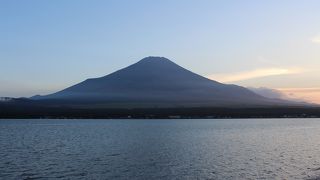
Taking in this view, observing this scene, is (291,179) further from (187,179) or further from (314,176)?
(187,179)

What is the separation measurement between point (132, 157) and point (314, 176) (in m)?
15.9

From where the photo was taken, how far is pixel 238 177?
30.2 metres

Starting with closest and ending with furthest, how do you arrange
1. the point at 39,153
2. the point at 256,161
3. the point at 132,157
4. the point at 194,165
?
1. the point at 194,165
2. the point at 256,161
3. the point at 132,157
4. the point at 39,153

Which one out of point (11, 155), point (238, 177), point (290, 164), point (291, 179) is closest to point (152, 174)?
point (238, 177)

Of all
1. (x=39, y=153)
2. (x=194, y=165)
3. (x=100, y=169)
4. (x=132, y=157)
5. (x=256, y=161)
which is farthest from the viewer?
(x=39, y=153)

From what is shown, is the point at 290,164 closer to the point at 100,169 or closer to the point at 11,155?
the point at 100,169

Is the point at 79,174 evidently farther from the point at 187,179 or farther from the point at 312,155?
the point at 312,155

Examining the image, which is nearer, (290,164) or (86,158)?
(290,164)

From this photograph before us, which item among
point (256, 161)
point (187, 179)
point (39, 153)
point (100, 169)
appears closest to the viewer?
point (187, 179)

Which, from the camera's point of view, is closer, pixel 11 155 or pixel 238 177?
pixel 238 177

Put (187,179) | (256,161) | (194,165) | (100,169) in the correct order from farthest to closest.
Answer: (256,161)
(194,165)
(100,169)
(187,179)

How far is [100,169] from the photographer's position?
33.1 metres

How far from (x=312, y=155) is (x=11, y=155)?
25020mm

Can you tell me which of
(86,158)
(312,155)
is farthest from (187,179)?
(312,155)
